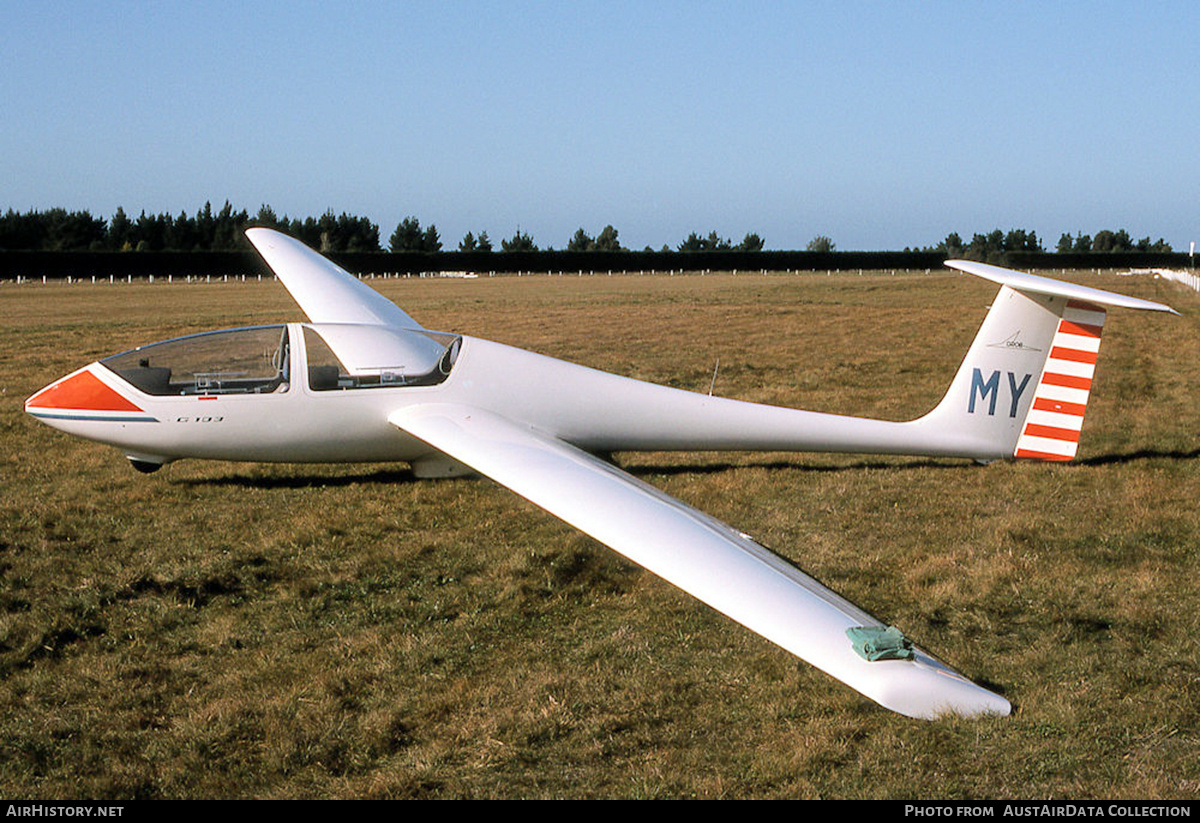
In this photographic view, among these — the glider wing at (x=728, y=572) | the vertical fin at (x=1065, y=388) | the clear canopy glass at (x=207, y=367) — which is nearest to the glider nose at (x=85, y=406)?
the clear canopy glass at (x=207, y=367)

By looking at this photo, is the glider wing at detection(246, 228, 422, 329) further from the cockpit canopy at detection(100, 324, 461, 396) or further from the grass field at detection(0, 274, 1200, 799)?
the grass field at detection(0, 274, 1200, 799)

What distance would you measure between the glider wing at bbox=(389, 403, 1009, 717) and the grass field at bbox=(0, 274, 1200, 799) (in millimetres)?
540

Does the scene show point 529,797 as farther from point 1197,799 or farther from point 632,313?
point 632,313

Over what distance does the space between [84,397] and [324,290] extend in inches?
211

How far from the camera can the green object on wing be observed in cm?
464

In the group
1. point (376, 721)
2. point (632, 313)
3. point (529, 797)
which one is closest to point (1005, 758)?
point (529, 797)

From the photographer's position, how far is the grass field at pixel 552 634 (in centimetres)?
490

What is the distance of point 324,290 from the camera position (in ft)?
47.5

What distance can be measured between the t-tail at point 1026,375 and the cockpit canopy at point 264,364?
19.0ft

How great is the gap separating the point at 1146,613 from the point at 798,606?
352 cm

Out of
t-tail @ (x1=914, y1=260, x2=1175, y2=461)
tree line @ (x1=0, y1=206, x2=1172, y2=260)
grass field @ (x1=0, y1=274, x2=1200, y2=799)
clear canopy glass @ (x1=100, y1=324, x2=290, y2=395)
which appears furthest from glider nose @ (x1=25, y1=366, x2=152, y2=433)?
tree line @ (x1=0, y1=206, x2=1172, y2=260)

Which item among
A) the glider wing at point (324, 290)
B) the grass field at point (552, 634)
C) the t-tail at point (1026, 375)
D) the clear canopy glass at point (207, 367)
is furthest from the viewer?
the glider wing at point (324, 290)

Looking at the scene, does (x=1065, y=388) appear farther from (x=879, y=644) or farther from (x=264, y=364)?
(x=264, y=364)

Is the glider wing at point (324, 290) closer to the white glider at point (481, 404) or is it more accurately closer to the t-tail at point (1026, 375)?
the white glider at point (481, 404)
